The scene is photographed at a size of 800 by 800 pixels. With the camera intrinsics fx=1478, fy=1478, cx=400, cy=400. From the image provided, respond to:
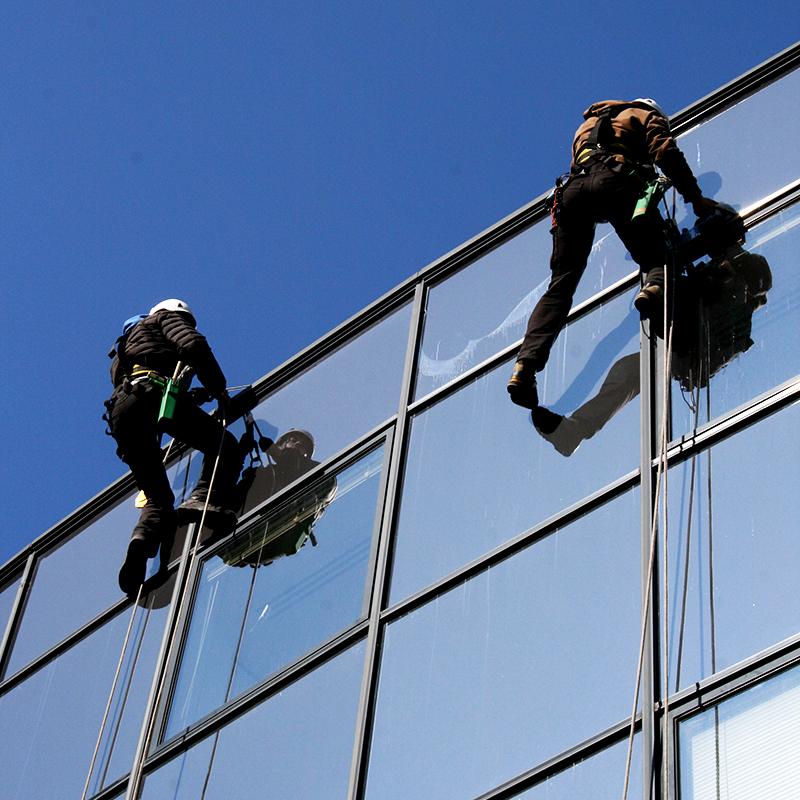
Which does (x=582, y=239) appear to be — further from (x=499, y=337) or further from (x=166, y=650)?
(x=166, y=650)

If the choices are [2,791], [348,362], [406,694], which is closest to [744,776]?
[406,694]

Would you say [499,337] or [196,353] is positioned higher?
[196,353]

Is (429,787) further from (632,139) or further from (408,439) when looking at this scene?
(632,139)

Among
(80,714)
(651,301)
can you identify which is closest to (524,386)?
(651,301)

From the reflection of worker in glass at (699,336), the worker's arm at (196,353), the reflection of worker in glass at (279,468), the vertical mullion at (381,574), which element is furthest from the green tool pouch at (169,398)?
the reflection of worker in glass at (699,336)

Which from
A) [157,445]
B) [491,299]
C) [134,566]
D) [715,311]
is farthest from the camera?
[157,445]

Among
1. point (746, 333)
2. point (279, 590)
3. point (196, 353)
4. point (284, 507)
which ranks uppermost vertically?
point (196, 353)

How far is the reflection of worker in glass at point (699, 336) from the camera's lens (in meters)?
7.20

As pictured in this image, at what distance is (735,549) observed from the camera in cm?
616

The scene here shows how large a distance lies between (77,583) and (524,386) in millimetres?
4509

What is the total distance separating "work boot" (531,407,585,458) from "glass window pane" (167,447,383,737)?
3.84ft

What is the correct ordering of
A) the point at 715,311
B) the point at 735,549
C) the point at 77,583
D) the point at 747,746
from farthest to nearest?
the point at 77,583 < the point at 715,311 < the point at 735,549 < the point at 747,746

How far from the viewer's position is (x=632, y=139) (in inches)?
325

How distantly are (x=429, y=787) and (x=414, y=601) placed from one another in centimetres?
120
